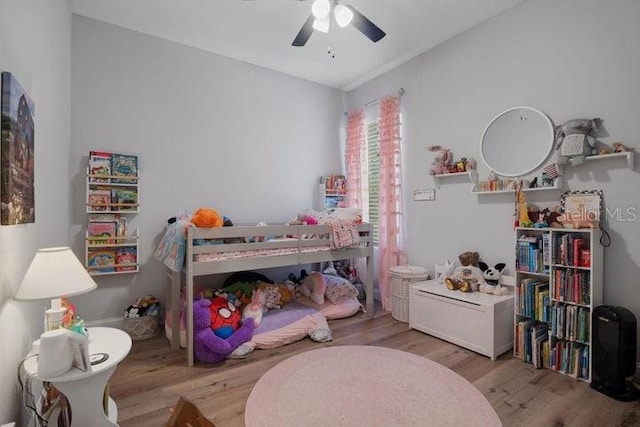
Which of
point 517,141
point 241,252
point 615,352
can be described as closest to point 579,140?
point 517,141

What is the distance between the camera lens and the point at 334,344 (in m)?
2.75

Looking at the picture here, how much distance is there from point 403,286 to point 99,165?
3.25 metres

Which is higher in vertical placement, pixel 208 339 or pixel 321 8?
pixel 321 8

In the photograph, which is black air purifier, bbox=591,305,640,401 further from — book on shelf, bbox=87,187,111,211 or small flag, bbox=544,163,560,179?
book on shelf, bbox=87,187,111,211

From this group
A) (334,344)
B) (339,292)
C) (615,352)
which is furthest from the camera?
(339,292)

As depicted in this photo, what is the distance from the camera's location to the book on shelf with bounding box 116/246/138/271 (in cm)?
292

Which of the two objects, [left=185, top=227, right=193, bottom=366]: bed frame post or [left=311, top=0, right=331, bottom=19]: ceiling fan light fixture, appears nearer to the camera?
[left=311, top=0, right=331, bottom=19]: ceiling fan light fixture

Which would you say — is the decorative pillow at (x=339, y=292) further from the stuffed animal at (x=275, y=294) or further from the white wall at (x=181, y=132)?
the white wall at (x=181, y=132)

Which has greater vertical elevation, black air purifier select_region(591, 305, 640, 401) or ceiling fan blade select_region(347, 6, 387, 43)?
ceiling fan blade select_region(347, 6, 387, 43)

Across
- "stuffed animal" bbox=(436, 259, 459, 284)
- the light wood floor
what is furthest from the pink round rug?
"stuffed animal" bbox=(436, 259, 459, 284)

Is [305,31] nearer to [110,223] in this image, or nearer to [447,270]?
[110,223]

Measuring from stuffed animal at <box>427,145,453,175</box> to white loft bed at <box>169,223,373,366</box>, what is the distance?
103cm

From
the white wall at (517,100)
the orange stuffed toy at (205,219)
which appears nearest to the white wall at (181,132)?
the orange stuffed toy at (205,219)

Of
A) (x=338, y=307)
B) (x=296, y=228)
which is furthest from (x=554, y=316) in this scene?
(x=296, y=228)
